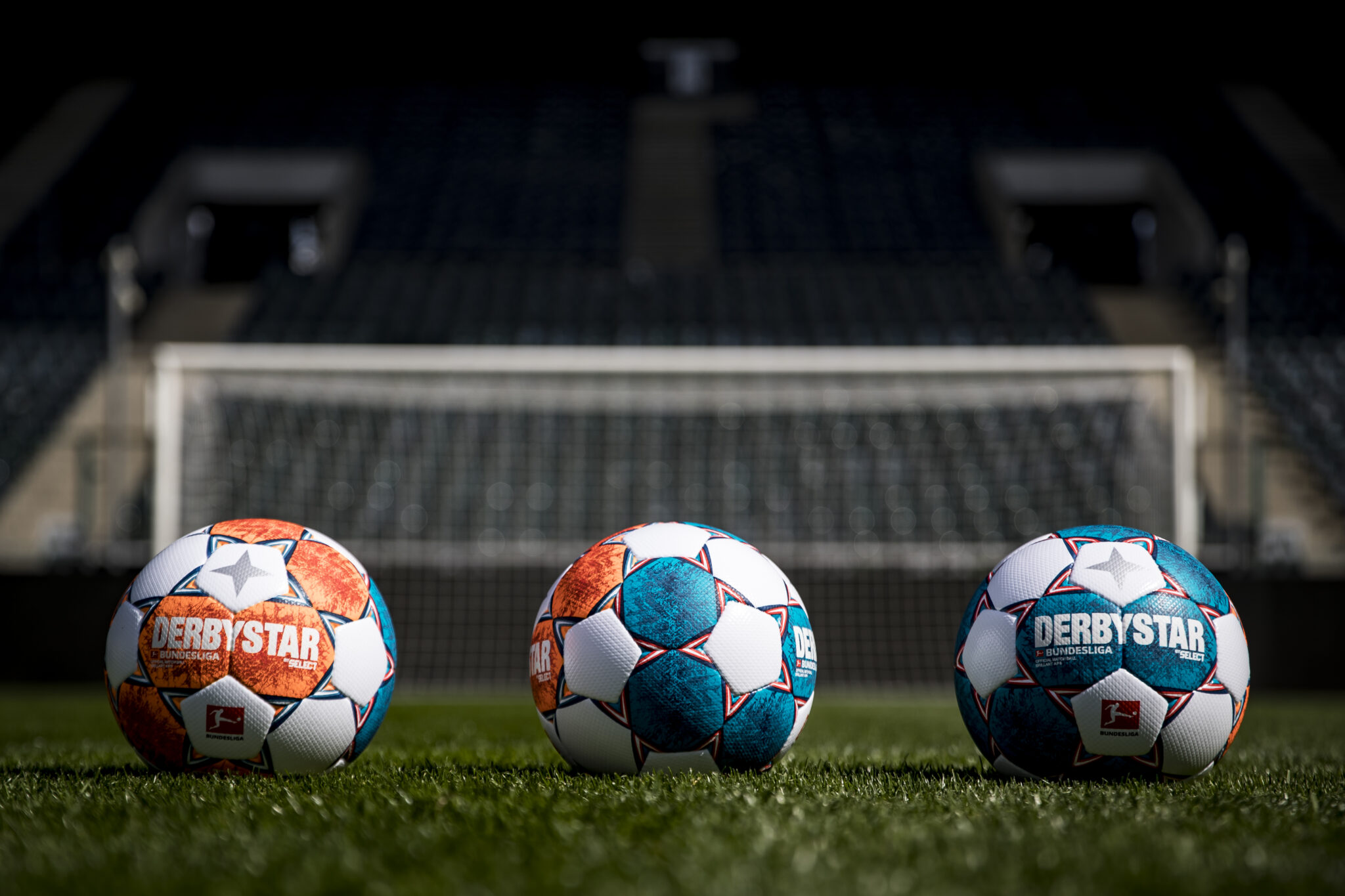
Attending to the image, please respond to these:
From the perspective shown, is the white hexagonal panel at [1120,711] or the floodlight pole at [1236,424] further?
the floodlight pole at [1236,424]

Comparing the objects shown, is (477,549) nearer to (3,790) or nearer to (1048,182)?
(3,790)

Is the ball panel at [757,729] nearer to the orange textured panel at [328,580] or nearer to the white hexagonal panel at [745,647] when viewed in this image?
the white hexagonal panel at [745,647]

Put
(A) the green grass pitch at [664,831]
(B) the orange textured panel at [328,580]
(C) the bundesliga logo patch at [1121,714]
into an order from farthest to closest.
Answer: (B) the orange textured panel at [328,580] < (C) the bundesliga logo patch at [1121,714] < (A) the green grass pitch at [664,831]

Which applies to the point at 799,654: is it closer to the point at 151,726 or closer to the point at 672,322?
the point at 151,726

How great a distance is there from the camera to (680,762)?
317cm

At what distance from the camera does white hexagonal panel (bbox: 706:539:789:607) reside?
3307mm

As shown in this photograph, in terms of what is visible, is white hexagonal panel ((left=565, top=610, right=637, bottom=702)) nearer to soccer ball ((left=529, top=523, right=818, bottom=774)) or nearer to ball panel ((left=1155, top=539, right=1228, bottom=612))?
soccer ball ((left=529, top=523, right=818, bottom=774))

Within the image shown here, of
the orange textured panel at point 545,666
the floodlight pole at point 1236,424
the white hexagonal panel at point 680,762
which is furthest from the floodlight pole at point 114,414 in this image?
the floodlight pole at point 1236,424

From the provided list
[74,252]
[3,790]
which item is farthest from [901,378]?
[74,252]

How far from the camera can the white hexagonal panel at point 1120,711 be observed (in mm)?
3076

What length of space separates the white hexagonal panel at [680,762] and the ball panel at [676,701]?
0.10 feet

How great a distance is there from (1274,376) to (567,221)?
11.2 meters

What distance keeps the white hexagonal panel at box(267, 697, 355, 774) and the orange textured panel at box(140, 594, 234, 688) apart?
216 millimetres

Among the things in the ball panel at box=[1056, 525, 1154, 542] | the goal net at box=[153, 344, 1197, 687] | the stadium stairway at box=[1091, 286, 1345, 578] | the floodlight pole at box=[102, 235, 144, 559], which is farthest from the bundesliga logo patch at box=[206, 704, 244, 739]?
the stadium stairway at box=[1091, 286, 1345, 578]
